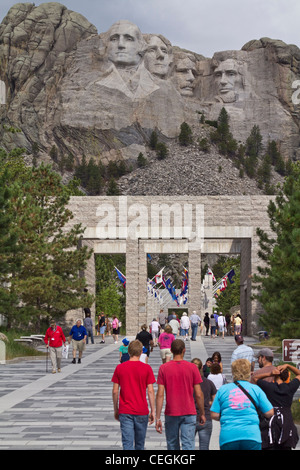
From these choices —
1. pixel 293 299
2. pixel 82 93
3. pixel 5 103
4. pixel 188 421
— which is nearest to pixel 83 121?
pixel 82 93

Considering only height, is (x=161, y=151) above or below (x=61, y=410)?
above

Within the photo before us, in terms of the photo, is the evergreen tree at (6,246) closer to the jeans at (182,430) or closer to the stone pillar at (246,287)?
the stone pillar at (246,287)

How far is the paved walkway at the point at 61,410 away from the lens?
31.2 ft

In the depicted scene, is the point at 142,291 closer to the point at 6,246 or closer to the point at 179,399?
the point at 6,246

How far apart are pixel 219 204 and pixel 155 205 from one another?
11.0 ft

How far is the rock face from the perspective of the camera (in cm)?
14175

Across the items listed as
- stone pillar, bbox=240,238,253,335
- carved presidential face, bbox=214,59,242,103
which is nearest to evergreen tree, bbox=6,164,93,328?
stone pillar, bbox=240,238,253,335

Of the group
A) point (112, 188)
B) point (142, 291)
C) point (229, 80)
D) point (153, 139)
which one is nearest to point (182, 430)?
point (142, 291)

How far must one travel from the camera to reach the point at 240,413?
624 centimetres

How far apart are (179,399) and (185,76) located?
160 meters

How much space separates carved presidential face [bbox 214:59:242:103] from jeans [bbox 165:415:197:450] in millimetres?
155713

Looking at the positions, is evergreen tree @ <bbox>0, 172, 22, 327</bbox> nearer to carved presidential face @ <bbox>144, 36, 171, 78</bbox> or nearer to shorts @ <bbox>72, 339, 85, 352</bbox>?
shorts @ <bbox>72, 339, 85, 352</bbox>

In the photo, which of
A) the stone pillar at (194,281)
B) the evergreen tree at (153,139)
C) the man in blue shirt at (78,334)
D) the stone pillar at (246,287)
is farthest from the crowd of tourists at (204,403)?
the evergreen tree at (153,139)

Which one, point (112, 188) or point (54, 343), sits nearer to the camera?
point (54, 343)
